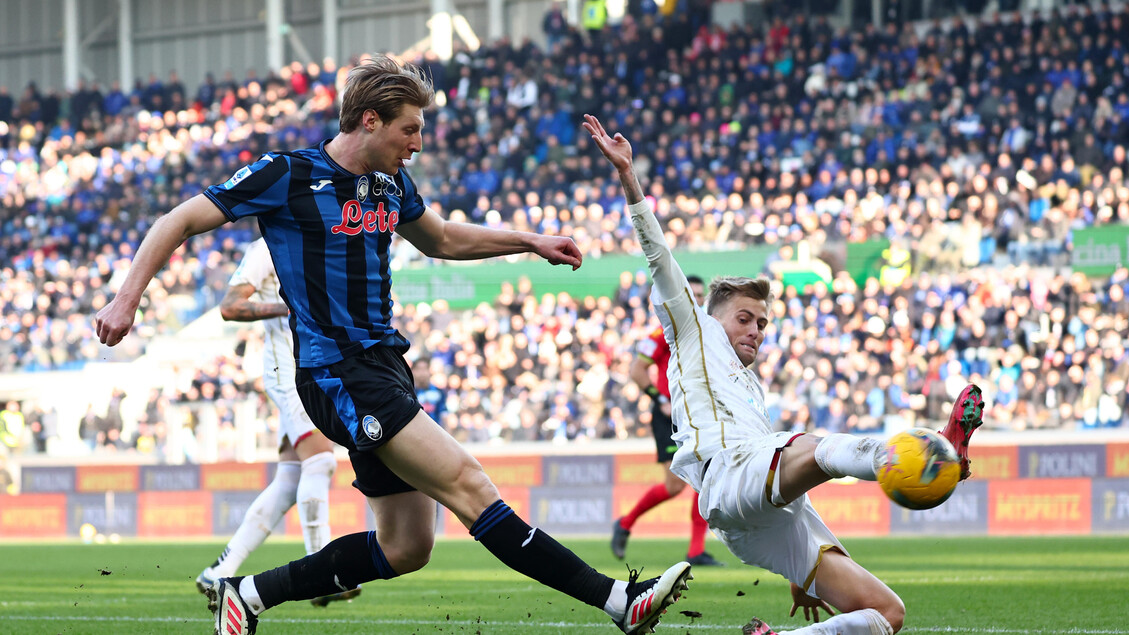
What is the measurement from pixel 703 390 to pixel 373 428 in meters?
1.24

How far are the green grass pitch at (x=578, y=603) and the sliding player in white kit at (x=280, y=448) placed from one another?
16.2 inches

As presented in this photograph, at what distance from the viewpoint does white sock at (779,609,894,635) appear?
15.6 feet

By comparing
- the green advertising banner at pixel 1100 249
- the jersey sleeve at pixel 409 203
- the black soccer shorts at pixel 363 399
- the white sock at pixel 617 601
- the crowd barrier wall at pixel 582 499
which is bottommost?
the crowd barrier wall at pixel 582 499

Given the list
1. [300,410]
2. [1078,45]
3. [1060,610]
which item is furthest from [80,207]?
[1060,610]

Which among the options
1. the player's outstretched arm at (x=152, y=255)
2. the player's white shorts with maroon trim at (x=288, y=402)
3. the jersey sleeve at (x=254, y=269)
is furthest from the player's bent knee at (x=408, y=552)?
the jersey sleeve at (x=254, y=269)

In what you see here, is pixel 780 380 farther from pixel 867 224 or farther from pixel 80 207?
pixel 80 207

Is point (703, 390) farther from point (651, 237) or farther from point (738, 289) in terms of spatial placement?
point (651, 237)

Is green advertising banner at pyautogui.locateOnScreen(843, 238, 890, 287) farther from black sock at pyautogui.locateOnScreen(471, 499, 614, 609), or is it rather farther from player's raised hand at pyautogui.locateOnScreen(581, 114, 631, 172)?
black sock at pyautogui.locateOnScreen(471, 499, 614, 609)

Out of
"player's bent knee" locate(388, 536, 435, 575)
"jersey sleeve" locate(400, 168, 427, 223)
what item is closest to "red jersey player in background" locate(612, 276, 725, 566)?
"jersey sleeve" locate(400, 168, 427, 223)

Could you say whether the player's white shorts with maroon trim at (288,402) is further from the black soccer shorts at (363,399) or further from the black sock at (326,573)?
the black soccer shorts at (363,399)

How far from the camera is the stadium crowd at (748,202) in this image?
1892 cm

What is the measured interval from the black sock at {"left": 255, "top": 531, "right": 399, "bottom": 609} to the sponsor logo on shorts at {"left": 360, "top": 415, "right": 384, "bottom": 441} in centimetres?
68

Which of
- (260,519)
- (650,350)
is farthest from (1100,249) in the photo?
(260,519)

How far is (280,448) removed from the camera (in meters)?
8.72
